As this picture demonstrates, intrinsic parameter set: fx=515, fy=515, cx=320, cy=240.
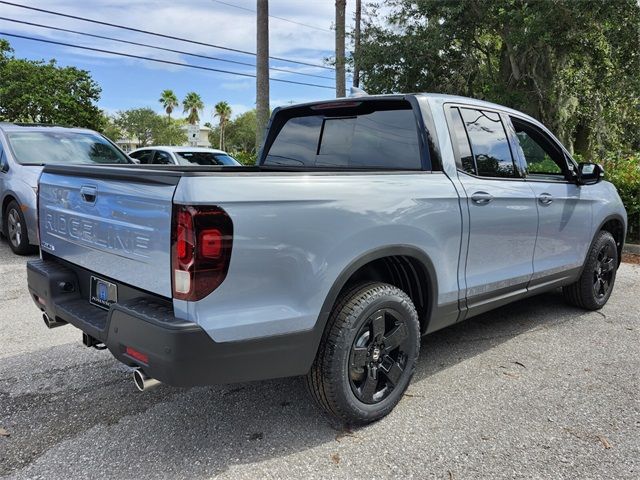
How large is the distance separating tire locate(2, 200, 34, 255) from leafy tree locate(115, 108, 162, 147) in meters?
66.9

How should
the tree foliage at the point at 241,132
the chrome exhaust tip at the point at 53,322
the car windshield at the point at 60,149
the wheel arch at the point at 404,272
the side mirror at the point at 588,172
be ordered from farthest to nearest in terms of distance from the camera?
the tree foliage at the point at 241,132 → the car windshield at the point at 60,149 → the side mirror at the point at 588,172 → the chrome exhaust tip at the point at 53,322 → the wheel arch at the point at 404,272

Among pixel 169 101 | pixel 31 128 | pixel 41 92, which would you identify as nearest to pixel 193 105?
pixel 169 101

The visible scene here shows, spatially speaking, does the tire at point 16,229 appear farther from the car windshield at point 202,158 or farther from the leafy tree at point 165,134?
the leafy tree at point 165,134

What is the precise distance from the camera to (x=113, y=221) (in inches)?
100

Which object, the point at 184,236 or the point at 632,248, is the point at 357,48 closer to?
the point at 632,248

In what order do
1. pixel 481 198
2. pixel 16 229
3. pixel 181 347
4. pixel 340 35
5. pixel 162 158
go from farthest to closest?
pixel 340 35 → pixel 162 158 → pixel 16 229 → pixel 481 198 → pixel 181 347

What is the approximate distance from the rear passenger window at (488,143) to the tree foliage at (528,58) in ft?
30.8

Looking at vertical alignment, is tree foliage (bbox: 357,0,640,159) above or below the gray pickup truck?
above

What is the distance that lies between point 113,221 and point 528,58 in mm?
14533

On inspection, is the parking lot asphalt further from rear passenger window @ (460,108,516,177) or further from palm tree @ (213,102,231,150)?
palm tree @ (213,102,231,150)

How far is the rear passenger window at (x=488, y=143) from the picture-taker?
360 centimetres

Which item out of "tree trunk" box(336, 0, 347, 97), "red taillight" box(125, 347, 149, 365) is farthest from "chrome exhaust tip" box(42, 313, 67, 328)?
"tree trunk" box(336, 0, 347, 97)

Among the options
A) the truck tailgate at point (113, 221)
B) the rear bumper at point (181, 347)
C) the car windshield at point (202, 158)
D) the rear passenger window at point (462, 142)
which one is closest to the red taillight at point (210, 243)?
the truck tailgate at point (113, 221)

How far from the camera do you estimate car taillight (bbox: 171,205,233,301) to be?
2.13 metres
